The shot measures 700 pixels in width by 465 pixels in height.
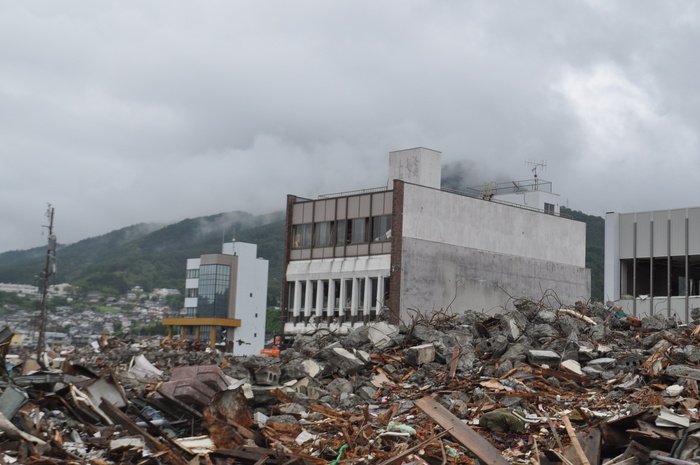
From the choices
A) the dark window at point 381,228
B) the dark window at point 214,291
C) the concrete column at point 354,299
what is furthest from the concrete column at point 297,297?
the dark window at point 214,291

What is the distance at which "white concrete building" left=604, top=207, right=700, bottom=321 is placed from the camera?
132 ft

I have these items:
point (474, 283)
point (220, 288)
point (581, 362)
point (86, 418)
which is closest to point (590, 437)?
point (581, 362)

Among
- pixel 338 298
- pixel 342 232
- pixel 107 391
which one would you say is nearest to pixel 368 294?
pixel 338 298

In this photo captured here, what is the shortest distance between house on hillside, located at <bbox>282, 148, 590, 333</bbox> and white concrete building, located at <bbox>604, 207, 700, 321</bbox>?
6.85 metres

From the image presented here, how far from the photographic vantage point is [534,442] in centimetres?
1262

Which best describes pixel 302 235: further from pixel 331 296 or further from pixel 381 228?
pixel 381 228

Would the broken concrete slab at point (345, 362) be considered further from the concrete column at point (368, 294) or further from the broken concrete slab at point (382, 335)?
the concrete column at point (368, 294)

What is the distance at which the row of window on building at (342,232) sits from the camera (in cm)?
5066

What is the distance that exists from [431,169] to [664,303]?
61.3 ft

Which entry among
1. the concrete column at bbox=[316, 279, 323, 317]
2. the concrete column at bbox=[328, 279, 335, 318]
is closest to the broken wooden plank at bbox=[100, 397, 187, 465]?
the concrete column at bbox=[328, 279, 335, 318]

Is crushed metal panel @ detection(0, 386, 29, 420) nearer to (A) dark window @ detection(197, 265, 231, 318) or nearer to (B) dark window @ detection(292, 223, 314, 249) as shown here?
(B) dark window @ detection(292, 223, 314, 249)

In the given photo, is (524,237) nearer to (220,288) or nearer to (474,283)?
(474,283)

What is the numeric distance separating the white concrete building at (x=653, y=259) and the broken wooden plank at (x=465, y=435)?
2842cm

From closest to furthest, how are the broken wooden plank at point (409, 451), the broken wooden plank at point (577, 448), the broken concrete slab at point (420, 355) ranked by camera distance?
the broken wooden plank at point (577, 448), the broken wooden plank at point (409, 451), the broken concrete slab at point (420, 355)
